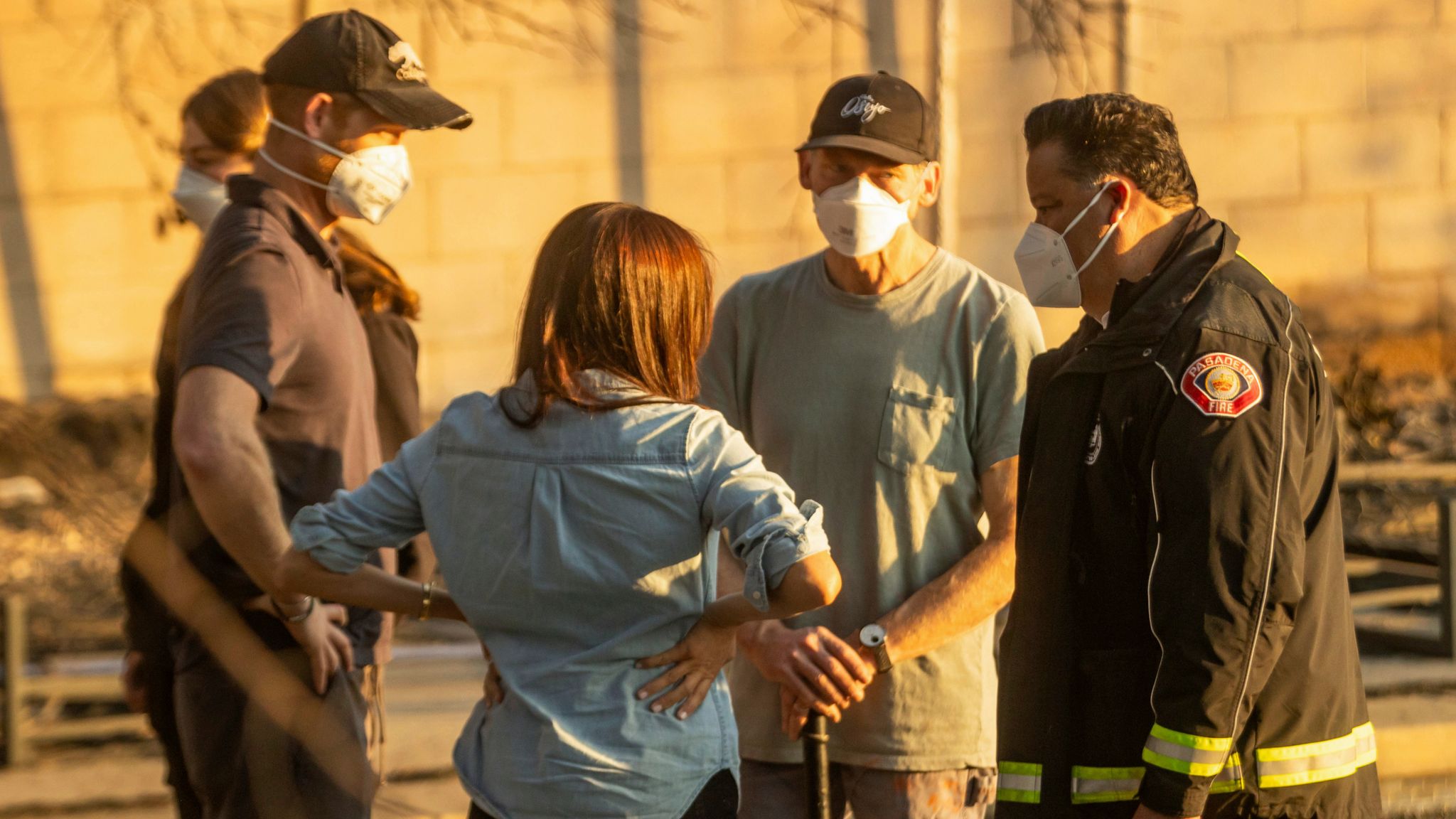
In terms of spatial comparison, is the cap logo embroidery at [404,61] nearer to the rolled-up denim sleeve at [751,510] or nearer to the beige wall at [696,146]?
the rolled-up denim sleeve at [751,510]

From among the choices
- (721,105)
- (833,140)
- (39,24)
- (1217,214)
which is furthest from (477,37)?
(833,140)

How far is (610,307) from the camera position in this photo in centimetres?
231

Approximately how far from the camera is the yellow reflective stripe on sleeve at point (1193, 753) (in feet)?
7.45

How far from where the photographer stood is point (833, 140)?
10.8 ft

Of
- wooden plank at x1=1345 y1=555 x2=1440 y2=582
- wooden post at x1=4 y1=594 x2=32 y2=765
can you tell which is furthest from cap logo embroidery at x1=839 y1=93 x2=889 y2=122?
wooden plank at x1=1345 y1=555 x2=1440 y2=582

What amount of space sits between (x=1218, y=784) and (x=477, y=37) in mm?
6163

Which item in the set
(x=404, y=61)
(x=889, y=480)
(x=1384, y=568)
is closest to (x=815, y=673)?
(x=889, y=480)

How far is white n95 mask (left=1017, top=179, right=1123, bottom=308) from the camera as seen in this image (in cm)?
268

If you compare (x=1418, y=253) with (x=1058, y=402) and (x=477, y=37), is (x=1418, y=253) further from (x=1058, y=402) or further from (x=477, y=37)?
(x=1058, y=402)

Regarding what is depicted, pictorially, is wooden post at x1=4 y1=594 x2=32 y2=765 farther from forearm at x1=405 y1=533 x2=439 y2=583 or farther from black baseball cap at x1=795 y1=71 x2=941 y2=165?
black baseball cap at x1=795 y1=71 x2=941 y2=165

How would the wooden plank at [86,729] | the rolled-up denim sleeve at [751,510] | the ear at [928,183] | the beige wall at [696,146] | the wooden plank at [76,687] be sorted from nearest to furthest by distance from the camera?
the rolled-up denim sleeve at [751,510], the ear at [928,183], the wooden plank at [86,729], the wooden plank at [76,687], the beige wall at [696,146]

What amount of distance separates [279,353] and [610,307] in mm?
737

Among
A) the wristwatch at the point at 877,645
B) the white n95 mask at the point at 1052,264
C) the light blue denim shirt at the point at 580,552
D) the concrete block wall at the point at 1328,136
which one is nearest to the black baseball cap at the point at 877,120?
the white n95 mask at the point at 1052,264

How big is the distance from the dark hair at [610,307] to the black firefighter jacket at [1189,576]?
664 millimetres
